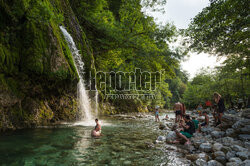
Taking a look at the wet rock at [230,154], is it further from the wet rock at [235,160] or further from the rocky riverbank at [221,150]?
the wet rock at [235,160]

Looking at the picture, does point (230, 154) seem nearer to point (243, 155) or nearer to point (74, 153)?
point (243, 155)

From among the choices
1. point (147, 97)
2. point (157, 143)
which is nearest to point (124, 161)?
point (157, 143)

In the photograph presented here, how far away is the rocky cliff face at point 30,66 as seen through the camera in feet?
23.4

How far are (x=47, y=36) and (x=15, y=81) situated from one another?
9.97 feet

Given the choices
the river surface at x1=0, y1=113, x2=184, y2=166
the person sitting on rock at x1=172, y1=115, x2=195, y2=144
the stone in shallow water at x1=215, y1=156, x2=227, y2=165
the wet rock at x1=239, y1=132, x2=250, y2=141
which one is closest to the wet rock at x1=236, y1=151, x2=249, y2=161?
the stone in shallow water at x1=215, y1=156, x2=227, y2=165

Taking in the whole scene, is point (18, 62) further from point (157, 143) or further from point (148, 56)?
point (148, 56)

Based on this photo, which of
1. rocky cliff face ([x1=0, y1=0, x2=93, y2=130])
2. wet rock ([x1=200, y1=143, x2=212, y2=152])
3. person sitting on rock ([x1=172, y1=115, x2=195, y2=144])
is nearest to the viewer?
wet rock ([x1=200, y1=143, x2=212, y2=152])

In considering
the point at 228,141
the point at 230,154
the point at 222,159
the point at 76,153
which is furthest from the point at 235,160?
the point at 76,153

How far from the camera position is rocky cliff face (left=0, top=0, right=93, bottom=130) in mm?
7145

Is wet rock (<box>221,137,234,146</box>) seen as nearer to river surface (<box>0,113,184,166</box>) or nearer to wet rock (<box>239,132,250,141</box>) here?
wet rock (<box>239,132,250,141</box>)

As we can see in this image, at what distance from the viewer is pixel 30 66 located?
803 cm

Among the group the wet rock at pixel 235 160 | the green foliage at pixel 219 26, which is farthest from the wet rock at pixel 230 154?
the green foliage at pixel 219 26

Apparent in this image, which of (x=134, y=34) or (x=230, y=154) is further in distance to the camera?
(x=134, y=34)

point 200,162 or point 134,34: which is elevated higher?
point 134,34
